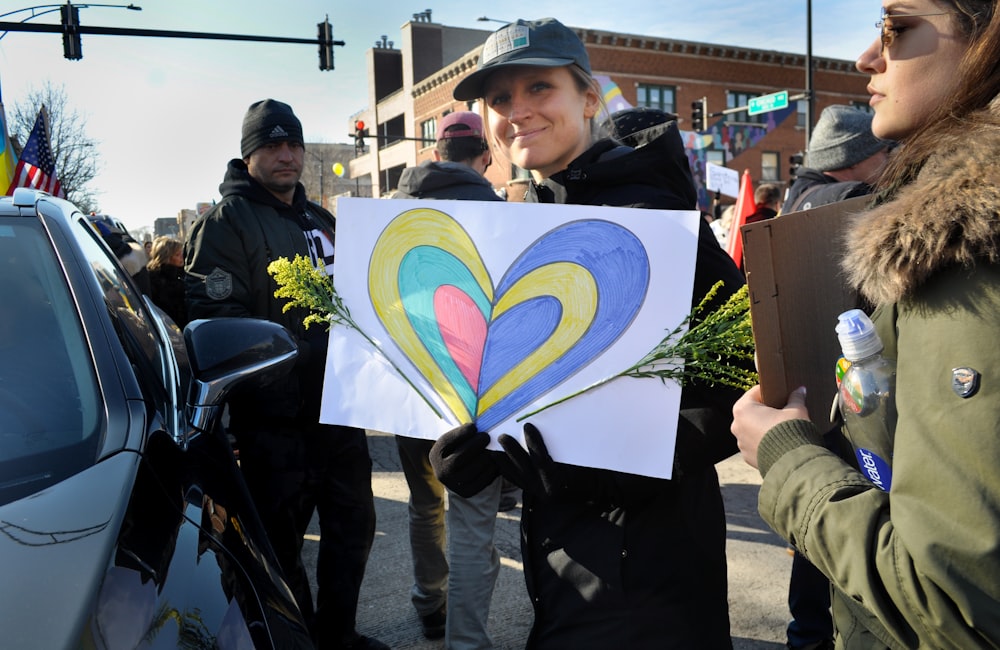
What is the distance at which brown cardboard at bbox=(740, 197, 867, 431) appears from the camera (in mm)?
1228

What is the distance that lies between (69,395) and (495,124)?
115 centimetres

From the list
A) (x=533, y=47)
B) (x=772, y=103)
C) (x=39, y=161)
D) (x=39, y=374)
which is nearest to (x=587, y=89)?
(x=533, y=47)

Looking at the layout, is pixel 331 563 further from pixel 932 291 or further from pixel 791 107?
pixel 791 107

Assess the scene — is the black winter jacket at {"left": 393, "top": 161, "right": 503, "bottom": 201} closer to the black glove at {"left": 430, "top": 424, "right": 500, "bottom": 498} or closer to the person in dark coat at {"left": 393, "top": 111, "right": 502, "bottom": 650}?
the person in dark coat at {"left": 393, "top": 111, "right": 502, "bottom": 650}

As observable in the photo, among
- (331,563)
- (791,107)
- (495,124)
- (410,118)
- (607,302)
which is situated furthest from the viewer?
(410,118)

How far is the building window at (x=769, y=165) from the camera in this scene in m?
39.6

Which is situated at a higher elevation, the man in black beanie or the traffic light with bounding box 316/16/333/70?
the traffic light with bounding box 316/16/333/70

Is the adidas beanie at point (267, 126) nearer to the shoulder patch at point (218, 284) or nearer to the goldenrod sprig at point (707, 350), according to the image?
the shoulder patch at point (218, 284)

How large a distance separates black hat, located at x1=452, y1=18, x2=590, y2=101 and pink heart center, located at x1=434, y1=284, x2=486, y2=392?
0.57 metres

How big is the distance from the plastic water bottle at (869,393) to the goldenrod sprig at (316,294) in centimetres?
83

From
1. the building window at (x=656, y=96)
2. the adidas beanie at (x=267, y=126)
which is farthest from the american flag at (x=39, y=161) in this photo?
the building window at (x=656, y=96)

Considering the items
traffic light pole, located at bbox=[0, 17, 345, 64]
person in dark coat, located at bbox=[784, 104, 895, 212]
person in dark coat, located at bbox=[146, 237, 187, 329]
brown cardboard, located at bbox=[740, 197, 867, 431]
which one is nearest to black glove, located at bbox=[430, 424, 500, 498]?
brown cardboard, located at bbox=[740, 197, 867, 431]

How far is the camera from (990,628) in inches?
33.9

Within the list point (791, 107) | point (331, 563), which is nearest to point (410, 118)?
point (791, 107)
